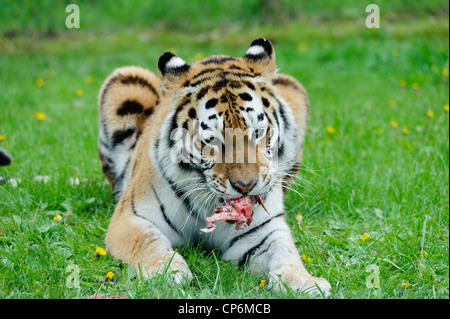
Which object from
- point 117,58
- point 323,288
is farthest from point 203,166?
point 117,58

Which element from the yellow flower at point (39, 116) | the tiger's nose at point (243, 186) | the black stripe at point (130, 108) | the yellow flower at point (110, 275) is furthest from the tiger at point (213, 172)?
the yellow flower at point (39, 116)

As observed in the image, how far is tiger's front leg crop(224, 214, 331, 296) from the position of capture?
2.77 meters

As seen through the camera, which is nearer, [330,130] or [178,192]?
[178,192]

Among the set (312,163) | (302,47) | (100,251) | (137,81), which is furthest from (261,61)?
(302,47)

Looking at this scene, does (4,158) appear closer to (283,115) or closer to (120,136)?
(120,136)

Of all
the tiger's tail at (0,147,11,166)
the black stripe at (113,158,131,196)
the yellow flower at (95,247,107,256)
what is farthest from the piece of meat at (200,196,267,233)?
the tiger's tail at (0,147,11,166)

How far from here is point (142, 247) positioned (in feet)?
10.1

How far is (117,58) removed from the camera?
8.77m

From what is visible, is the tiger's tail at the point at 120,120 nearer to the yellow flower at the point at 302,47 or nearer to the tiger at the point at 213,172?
the tiger at the point at 213,172

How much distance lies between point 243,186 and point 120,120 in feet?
6.95

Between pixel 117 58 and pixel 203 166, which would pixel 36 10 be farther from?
pixel 203 166

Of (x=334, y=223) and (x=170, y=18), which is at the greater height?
(x=170, y=18)

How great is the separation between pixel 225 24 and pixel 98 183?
6.42 metres

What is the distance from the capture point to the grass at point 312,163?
9.68 ft
